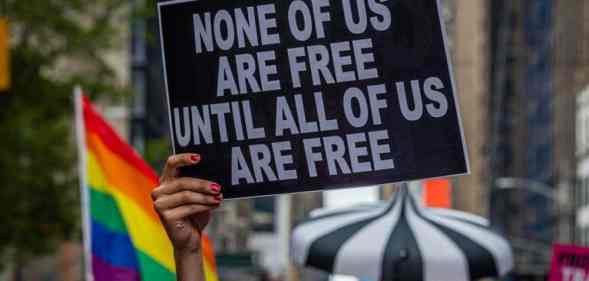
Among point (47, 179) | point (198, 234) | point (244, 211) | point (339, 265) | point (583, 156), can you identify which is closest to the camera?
point (198, 234)

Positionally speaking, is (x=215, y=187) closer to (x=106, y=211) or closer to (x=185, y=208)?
(x=185, y=208)

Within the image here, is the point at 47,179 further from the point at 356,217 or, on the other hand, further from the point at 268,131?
the point at 268,131

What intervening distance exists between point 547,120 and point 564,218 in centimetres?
2711

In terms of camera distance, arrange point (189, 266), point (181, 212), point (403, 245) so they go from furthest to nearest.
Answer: point (403, 245)
point (189, 266)
point (181, 212)

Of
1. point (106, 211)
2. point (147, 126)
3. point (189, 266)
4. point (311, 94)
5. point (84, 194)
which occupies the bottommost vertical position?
point (189, 266)

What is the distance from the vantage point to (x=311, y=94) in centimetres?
572

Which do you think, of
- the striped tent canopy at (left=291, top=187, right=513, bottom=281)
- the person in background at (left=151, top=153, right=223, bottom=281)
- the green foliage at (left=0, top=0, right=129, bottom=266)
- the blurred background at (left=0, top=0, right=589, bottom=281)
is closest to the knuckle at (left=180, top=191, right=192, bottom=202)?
the person in background at (left=151, top=153, right=223, bottom=281)

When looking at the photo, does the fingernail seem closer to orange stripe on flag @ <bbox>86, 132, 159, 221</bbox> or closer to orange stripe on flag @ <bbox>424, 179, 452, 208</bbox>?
orange stripe on flag @ <bbox>86, 132, 159, 221</bbox>

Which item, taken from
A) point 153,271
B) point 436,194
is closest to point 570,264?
point 153,271

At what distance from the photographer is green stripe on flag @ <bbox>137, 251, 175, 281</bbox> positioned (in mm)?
8422

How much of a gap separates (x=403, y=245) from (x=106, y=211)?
3.26 m

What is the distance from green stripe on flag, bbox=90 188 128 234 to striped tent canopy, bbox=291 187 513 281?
276 cm

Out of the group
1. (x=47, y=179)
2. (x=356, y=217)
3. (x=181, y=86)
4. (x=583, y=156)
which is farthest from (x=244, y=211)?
(x=181, y=86)

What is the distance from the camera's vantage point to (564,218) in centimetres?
8581
